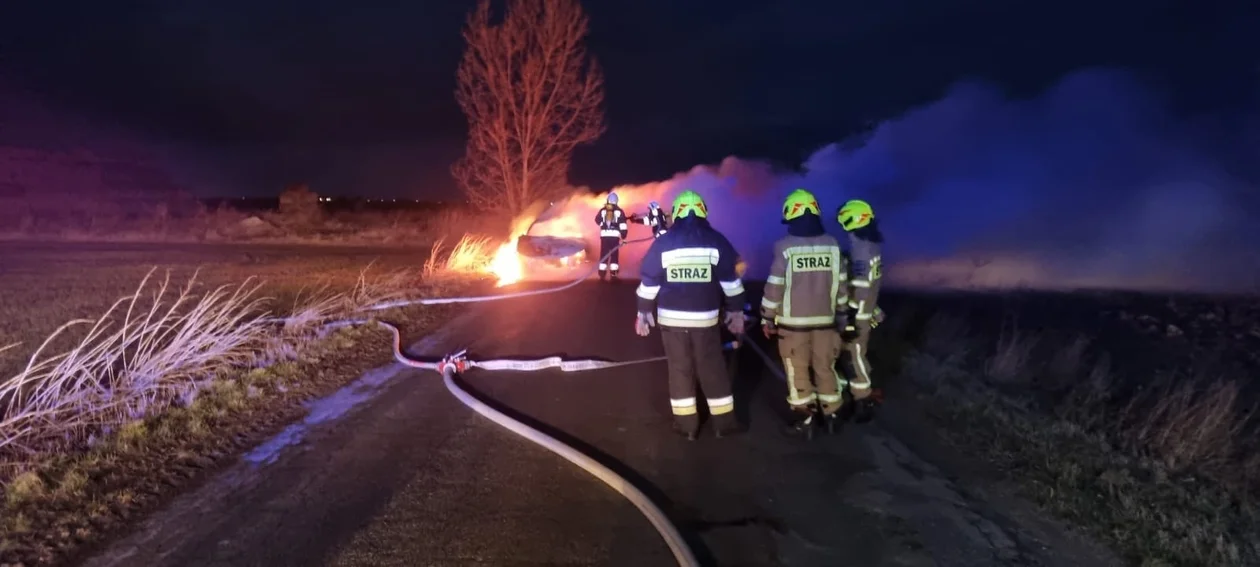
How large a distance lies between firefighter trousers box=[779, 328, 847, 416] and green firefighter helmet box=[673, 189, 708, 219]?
122cm

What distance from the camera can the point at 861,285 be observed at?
6.22 meters

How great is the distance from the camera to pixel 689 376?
18.8 feet

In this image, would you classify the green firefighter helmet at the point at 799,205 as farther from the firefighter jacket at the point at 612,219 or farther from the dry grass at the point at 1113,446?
the firefighter jacket at the point at 612,219

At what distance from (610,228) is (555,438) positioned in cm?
881

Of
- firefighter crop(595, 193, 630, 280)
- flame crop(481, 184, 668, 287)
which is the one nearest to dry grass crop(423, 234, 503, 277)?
flame crop(481, 184, 668, 287)

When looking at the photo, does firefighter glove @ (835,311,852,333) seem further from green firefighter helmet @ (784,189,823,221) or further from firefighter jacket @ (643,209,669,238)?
firefighter jacket @ (643,209,669,238)

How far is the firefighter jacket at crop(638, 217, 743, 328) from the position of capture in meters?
5.61

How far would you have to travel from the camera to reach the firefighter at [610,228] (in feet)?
46.3

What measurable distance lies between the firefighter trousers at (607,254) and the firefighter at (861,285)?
8326 millimetres

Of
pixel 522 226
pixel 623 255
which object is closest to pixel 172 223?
pixel 522 226

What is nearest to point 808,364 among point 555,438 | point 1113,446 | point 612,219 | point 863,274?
point 863,274

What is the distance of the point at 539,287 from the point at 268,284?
5532 mm

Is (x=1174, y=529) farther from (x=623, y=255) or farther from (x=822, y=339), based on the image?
(x=623, y=255)

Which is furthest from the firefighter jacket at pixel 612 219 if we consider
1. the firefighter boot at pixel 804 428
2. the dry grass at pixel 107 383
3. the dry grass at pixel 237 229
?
the dry grass at pixel 237 229
